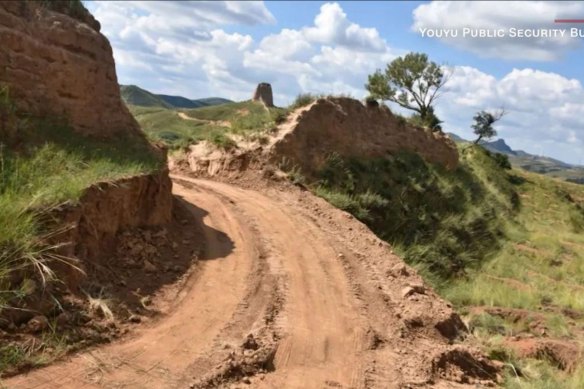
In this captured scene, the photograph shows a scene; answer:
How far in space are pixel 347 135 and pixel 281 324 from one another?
10139 millimetres

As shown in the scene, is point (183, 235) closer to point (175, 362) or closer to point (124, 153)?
point (124, 153)

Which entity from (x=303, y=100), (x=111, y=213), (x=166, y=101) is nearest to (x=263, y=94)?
(x=303, y=100)

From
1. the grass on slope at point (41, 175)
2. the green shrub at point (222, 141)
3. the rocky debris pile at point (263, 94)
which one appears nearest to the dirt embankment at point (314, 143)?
the green shrub at point (222, 141)

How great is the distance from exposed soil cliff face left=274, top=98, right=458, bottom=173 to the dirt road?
153 inches

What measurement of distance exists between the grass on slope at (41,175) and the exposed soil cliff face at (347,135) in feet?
20.2

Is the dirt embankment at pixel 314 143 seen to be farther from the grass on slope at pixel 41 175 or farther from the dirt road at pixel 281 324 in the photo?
the grass on slope at pixel 41 175

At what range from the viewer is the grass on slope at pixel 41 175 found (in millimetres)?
4770

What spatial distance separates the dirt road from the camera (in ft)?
16.5

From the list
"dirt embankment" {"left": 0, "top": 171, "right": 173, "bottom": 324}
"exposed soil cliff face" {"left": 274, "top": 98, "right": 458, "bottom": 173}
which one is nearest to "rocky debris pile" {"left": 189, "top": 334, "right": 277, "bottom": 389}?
"dirt embankment" {"left": 0, "top": 171, "right": 173, "bottom": 324}

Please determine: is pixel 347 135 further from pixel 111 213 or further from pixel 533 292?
pixel 111 213

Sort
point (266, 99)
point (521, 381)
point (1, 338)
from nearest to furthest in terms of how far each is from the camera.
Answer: point (1, 338), point (521, 381), point (266, 99)

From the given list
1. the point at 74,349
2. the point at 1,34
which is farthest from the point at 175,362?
the point at 1,34

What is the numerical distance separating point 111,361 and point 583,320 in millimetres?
8590

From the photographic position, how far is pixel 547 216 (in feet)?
86.6
